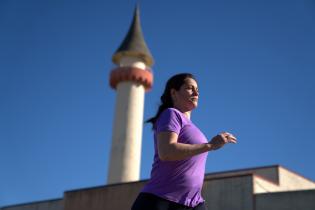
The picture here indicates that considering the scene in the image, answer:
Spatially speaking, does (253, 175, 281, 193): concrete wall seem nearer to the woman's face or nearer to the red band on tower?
the woman's face

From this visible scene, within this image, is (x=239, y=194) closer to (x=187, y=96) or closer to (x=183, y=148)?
(x=187, y=96)

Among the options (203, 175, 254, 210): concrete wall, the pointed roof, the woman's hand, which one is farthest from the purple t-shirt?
the pointed roof

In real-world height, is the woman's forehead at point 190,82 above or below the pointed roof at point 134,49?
below

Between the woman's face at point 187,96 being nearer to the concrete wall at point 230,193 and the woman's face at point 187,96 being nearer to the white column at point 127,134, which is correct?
the concrete wall at point 230,193

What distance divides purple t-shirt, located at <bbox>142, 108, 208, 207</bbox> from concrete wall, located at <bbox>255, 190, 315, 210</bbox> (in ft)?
49.0

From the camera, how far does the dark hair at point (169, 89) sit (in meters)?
4.29

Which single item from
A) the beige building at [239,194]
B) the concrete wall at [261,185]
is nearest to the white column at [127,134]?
the beige building at [239,194]

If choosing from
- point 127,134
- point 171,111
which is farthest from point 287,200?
point 127,134

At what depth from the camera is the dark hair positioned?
4293mm

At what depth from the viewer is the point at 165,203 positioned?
389 centimetres

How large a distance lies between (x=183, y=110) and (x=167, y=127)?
1.16ft

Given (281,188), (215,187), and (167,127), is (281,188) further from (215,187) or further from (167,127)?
(167,127)

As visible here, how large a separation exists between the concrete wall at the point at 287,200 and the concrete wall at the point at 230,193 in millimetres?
374

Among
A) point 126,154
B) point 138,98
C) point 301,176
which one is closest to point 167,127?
point 301,176
